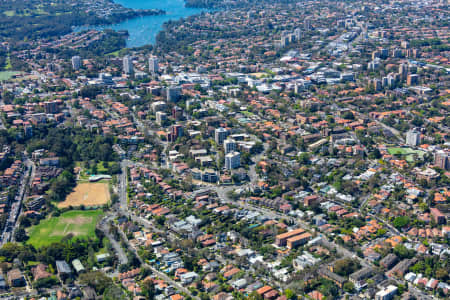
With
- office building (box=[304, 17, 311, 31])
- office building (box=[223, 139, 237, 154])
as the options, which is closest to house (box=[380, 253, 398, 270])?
office building (box=[223, 139, 237, 154])

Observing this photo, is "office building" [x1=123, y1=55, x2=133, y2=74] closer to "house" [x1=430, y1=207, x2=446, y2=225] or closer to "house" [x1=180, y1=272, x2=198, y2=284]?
"house" [x1=430, y1=207, x2=446, y2=225]

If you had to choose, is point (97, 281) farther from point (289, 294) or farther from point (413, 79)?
point (413, 79)

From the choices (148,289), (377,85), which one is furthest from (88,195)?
(377,85)

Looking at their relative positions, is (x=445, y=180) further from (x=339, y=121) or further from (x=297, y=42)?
(x=297, y=42)

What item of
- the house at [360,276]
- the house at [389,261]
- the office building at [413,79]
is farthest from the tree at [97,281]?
the office building at [413,79]

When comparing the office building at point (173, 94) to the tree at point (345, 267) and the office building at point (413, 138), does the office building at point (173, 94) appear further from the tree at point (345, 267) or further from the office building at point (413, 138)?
the tree at point (345, 267)

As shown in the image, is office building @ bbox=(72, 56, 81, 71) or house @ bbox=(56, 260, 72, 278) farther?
office building @ bbox=(72, 56, 81, 71)

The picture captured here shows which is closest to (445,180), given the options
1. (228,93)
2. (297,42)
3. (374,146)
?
(374,146)
